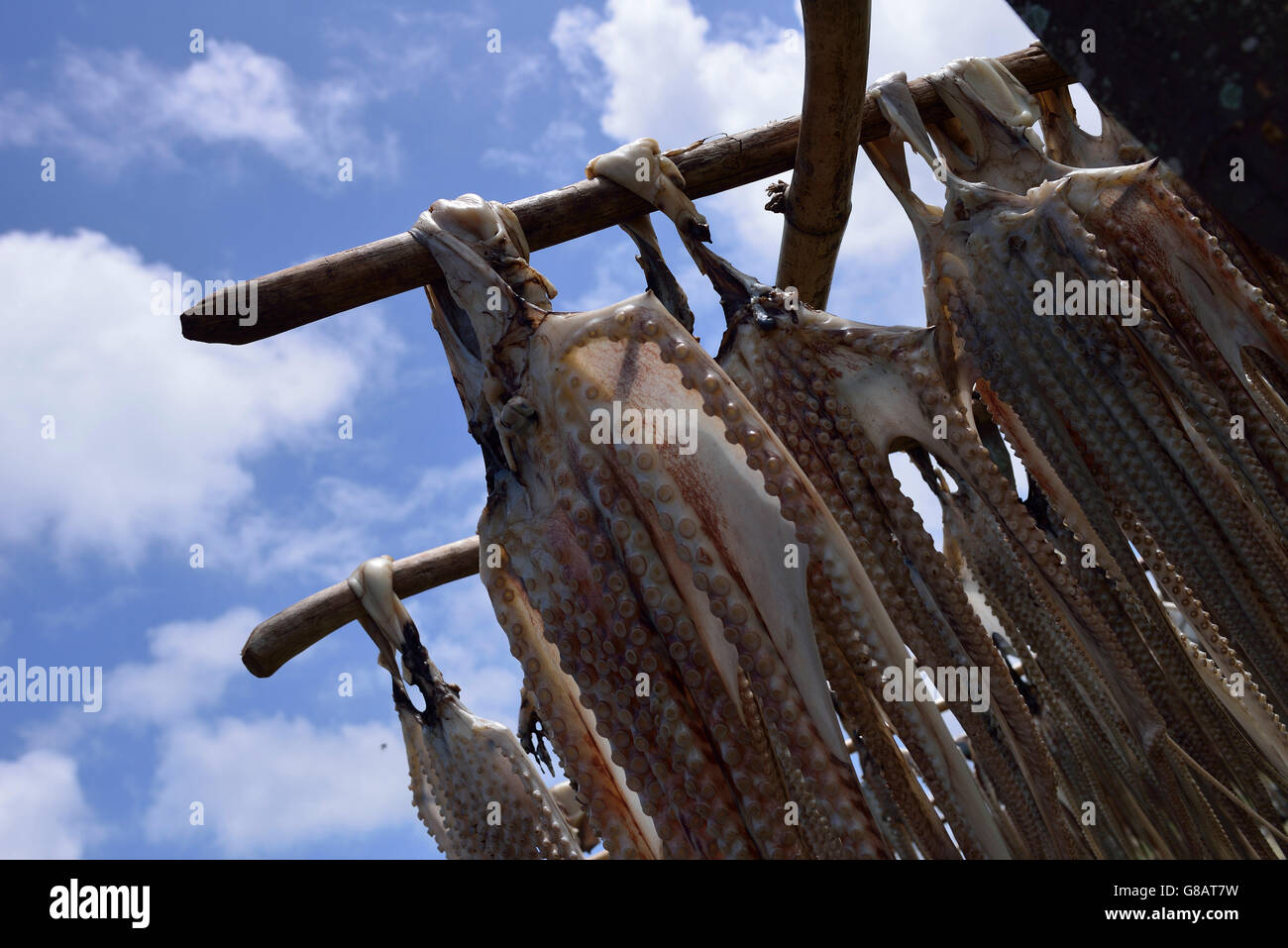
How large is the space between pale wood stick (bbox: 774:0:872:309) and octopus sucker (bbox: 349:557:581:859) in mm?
1911

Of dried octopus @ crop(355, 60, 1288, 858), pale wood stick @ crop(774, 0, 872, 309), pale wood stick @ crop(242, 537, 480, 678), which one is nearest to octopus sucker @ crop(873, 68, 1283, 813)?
dried octopus @ crop(355, 60, 1288, 858)

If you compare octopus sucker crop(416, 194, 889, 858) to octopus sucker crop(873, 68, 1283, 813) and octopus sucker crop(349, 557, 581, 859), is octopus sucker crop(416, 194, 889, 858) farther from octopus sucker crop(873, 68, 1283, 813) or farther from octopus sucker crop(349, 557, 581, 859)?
octopus sucker crop(349, 557, 581, 859)

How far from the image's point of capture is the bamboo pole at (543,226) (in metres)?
2.28

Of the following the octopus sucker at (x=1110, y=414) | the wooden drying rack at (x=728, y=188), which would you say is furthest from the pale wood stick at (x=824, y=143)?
the octopus sucker at (x=1110, y=414)

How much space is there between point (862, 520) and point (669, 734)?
77cm

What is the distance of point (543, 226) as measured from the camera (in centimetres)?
259

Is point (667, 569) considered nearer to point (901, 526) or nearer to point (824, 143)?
point (901, 526)

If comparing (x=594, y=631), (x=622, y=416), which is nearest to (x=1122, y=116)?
(x=622, y=416)

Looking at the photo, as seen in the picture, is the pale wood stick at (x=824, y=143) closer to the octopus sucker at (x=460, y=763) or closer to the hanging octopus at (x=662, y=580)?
the hanging octopus at (x=662, y=580)

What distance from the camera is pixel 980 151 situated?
300 centimetres

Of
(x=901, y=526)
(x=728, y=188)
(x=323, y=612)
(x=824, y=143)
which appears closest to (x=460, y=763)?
(x=323, y=612)

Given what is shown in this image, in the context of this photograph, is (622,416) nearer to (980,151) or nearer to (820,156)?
(820,156)

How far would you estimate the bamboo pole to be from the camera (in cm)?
228
